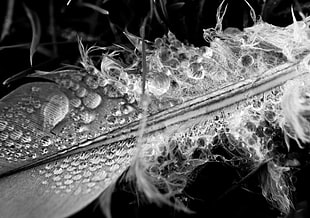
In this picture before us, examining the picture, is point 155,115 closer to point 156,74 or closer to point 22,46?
point 156,74

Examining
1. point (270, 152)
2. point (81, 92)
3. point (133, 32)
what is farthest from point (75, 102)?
point (270, 152)

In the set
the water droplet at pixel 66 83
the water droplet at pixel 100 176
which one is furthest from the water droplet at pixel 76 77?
the water droplet at pixel 100 176

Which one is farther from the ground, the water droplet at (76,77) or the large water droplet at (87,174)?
the water droplet at (76,77)

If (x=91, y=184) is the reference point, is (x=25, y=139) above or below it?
above

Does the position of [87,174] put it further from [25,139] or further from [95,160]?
[25,139]

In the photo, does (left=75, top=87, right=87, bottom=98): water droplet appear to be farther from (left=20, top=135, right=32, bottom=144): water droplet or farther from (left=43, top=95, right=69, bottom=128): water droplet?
(left=20, top=135, right=32, bottom=144): water droplet

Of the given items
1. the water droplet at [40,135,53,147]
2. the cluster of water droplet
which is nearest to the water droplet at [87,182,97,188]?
the cluster of water droplet

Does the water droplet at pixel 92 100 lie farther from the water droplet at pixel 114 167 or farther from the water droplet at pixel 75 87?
the water droplet at pixel 114 167
